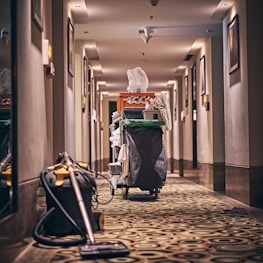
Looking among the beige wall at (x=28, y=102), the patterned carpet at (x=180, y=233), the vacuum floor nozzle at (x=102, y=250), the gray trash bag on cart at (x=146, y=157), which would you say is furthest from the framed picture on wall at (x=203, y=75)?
the vacuum floor nozzle at (x=102, y=250)

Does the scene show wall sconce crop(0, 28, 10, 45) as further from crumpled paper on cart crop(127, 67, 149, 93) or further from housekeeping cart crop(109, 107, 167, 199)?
crumpled paper on cart crop(127, 67, 149, 93)

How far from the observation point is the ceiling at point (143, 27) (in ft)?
26.4

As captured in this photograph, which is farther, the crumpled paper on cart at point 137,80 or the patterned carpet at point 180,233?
the crumpled paper on cart at point 137,80

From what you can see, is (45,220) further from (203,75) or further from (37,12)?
(203,75)

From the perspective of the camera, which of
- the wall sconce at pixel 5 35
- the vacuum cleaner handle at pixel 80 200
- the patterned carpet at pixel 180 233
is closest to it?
the wall sconce at pixel 5 35

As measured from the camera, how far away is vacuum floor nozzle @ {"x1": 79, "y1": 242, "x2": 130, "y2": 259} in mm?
3367

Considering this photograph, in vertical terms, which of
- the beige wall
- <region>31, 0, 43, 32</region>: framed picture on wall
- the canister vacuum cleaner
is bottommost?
the canister vacuum cleaner

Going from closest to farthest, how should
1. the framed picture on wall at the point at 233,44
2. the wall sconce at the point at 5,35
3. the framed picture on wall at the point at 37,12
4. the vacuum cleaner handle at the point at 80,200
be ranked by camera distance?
1. the wall sconce at the point at 5,35
2. the vacuum cleaner handle at the point at 80,200
3. the framed picture on wall at the point at 37,12
4. the framed picture on wall at the point at 233,44

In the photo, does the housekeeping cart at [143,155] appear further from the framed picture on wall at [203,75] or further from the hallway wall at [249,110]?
the framed picture on wall at [203,75]

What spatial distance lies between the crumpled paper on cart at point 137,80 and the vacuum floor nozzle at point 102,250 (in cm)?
683

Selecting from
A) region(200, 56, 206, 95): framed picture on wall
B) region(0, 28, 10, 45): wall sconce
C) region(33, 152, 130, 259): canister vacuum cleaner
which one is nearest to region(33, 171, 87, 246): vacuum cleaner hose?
region(33, 152, 130, 259): canister vacuum cleaner

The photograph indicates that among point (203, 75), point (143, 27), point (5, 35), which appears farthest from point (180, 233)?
point (203, 75)

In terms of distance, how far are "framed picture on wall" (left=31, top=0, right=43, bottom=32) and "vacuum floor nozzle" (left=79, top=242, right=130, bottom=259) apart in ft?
7.22

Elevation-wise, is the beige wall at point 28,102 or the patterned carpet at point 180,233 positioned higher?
the beige wall at point 28,102
